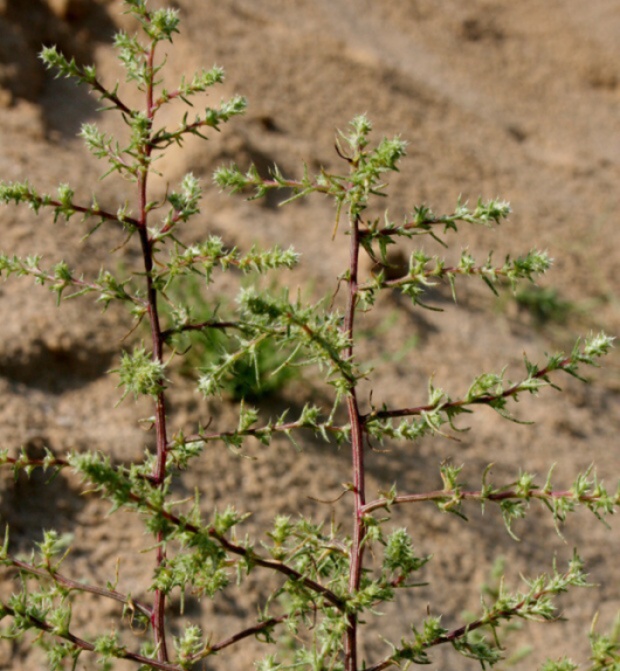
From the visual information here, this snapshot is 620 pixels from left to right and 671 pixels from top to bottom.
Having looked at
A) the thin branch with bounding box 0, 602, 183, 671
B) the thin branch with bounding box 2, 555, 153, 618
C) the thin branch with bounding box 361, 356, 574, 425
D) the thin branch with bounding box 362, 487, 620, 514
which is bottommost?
the thin branch with bounding box 0, 602, 183, 671

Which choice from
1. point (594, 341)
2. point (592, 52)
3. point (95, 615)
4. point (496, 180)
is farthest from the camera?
point (592, 52)

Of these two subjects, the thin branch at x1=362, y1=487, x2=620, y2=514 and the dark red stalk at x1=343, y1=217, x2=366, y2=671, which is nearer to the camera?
the thin branch at x1=362, y1=487, x2=620, y2=514

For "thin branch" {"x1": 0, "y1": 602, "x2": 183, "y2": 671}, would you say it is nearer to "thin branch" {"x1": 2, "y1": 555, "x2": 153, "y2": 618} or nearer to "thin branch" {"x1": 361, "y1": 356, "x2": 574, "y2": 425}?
"thin branch" {"x1": 2, "y1": 555, "x2": 153, "y2": 618}

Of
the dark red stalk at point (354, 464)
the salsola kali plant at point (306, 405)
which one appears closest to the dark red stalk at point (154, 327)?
the salsola kali plant at point (306, 405)

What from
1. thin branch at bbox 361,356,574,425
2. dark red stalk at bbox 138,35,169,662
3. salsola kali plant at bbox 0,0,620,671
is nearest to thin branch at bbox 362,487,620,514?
salsola kali plant at bbox 0,0,620,671

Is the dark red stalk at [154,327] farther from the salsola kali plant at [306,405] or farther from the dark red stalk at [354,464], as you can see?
the dark red stalk at [354,464]

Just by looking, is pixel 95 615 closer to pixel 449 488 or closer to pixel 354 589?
pixel 354 589

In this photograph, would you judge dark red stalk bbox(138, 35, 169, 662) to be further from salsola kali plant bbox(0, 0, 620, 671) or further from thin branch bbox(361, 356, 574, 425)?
thin branch bbox(361, 356, 574, 425)

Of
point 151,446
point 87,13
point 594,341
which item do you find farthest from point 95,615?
point 87,13

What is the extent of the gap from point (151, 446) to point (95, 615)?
1.68ft

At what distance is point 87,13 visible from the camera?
4.13m

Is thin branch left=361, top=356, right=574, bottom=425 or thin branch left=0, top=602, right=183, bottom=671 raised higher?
thin branch left=361, top=356, right=574, bottom=425

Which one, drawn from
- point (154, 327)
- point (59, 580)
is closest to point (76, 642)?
point (59, 580)

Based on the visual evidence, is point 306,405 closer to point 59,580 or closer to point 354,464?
point 354,464
